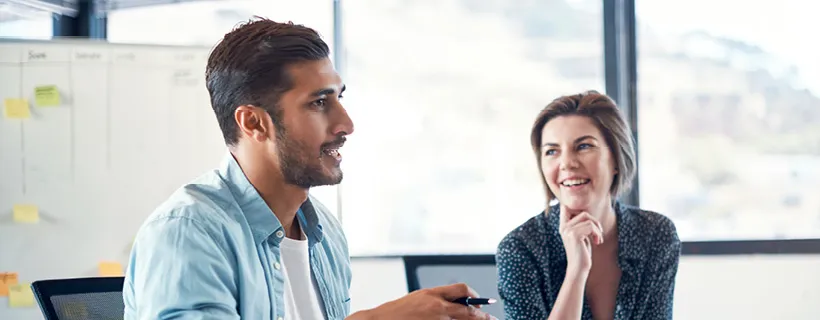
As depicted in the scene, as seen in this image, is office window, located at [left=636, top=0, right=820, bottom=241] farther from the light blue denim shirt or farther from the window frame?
the light blue denim shirt

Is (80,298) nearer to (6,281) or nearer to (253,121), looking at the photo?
(253,121)

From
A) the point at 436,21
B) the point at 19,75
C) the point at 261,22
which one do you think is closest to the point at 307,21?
the point at 436,21

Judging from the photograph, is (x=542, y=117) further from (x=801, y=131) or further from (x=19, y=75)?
(x=19, y=75)

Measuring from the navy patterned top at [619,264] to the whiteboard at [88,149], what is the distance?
1.28 meters

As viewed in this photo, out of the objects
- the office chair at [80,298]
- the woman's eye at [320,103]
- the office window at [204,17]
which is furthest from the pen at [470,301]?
the office window at [204,17]

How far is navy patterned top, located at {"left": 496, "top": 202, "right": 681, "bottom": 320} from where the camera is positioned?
1994 mm

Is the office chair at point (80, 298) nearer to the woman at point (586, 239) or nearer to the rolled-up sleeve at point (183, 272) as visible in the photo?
the rolled-up sleeve at point (183, 272)

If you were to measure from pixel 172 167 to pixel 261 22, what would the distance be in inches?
60.8

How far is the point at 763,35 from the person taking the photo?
9.78 ft

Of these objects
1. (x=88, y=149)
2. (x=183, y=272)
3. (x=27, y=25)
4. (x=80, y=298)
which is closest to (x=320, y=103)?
(x=183, y=272)

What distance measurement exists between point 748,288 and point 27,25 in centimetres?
305

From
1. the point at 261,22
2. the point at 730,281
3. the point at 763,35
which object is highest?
the point at 763,35

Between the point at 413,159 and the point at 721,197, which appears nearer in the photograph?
the point at 721,197

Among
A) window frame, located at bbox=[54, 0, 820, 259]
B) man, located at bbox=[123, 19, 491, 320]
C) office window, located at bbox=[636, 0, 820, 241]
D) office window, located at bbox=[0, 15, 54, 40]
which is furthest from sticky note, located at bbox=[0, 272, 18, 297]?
office window, located at bbox=[636, 0, 820, 241]
